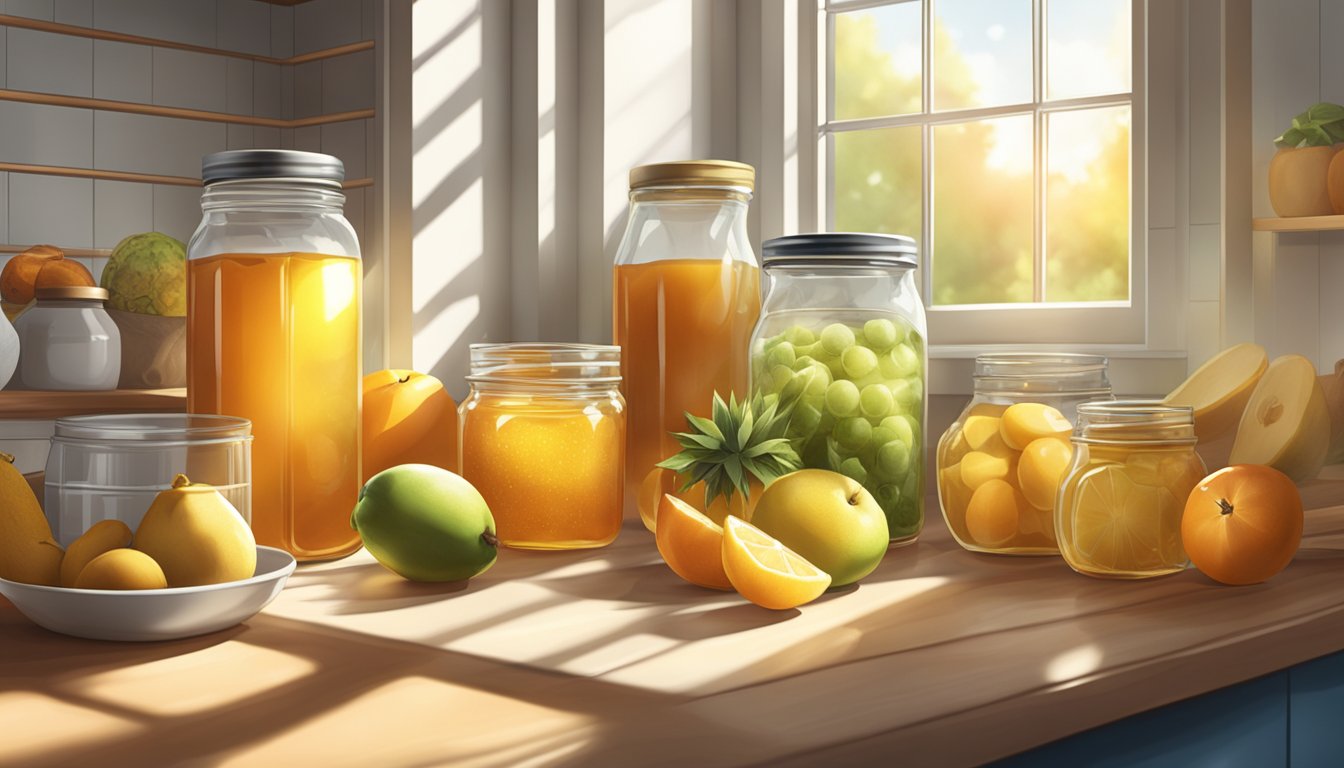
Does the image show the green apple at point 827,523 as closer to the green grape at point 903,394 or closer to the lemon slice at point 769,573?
the lemon slice at point 769,573

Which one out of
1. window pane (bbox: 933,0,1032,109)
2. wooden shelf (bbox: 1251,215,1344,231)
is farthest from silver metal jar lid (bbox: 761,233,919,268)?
window pane (bbox: 933,0,1032,109)

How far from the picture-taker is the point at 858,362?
3.52 ft

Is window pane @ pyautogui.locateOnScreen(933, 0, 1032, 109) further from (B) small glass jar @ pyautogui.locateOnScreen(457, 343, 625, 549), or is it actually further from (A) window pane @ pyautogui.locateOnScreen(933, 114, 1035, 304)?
(B) small glass jar @ pyautogui.locateOnScreen(457, 343, 625, 549)

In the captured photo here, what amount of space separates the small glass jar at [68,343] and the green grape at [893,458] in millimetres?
977

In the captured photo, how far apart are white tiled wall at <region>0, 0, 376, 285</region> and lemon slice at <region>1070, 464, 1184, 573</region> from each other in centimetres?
160

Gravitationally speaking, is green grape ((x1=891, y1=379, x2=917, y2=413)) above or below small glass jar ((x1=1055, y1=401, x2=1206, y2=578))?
above

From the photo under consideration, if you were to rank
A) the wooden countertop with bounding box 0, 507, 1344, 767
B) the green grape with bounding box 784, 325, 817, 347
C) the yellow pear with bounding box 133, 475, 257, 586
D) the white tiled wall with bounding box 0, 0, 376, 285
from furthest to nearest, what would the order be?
the white tiled wall with bounding box 0, 0, 376, 285, the green grape with bounding box 784, 325, 817, 347, the yellow pear with bounding box 133, 475, 257, 586, the wooden countertop with bounding box 0, 507, 1344, 767

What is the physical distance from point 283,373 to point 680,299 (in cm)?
38

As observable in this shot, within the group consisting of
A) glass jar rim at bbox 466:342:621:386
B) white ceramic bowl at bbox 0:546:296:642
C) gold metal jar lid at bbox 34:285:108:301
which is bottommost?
white ceramic bowl at bbox 0:546:296:642

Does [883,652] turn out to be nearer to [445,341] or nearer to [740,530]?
[740,530]

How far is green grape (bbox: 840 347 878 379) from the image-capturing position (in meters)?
1.07

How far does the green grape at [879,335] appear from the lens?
42.9 inches

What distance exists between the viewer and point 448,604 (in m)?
0.86

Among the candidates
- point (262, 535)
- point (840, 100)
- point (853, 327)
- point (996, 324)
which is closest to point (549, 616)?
point (262, 535)
